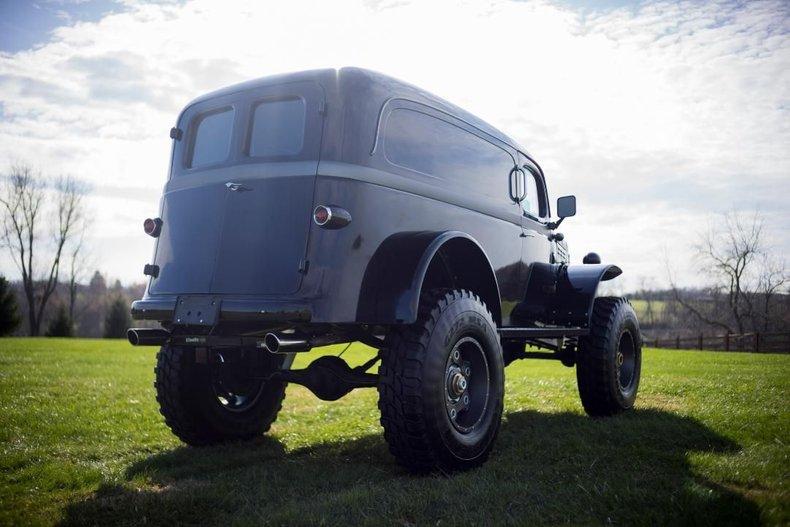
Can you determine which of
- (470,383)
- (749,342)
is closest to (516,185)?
(470,383)

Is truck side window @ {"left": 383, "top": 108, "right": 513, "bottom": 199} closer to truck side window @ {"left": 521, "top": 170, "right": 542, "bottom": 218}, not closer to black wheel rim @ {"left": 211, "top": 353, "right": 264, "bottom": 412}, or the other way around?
truck side window @ {"left": 521, "top": 170, "right": 542, "bottom": 218}

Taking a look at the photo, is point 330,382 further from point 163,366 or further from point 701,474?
point 701,474

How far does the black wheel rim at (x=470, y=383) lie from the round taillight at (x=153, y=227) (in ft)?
7.76

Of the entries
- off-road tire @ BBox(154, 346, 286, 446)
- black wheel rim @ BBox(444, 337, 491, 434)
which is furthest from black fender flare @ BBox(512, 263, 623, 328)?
off-road tire @ BBox(154, 346, 286, 446)

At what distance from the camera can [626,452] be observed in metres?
4.35

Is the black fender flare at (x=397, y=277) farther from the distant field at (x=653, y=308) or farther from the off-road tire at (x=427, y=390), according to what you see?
the distant field at (x=653, y=308)

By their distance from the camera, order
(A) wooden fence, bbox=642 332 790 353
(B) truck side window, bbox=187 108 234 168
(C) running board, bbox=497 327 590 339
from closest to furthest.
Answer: (B) truck side window, bbox=187 108 234 168
(C) running board, bbox=497 327 590 339
(A) wooden fence, bbox=642 332 790 353

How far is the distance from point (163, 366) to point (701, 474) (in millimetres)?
3836

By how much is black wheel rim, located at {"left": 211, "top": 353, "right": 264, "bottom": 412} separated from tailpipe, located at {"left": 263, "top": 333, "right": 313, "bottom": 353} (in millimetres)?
1207

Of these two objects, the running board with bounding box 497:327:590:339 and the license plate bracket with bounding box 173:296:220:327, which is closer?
the license plate bracket with bounding box 173:296:220:327

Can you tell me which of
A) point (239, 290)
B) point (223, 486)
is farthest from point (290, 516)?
point (239, 290)

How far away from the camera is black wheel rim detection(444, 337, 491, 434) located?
402 cm

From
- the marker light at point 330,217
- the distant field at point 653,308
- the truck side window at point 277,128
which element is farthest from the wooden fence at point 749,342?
the distant field at point 653,308

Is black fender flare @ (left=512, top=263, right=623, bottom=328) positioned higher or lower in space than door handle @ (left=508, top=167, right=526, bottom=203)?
lower
